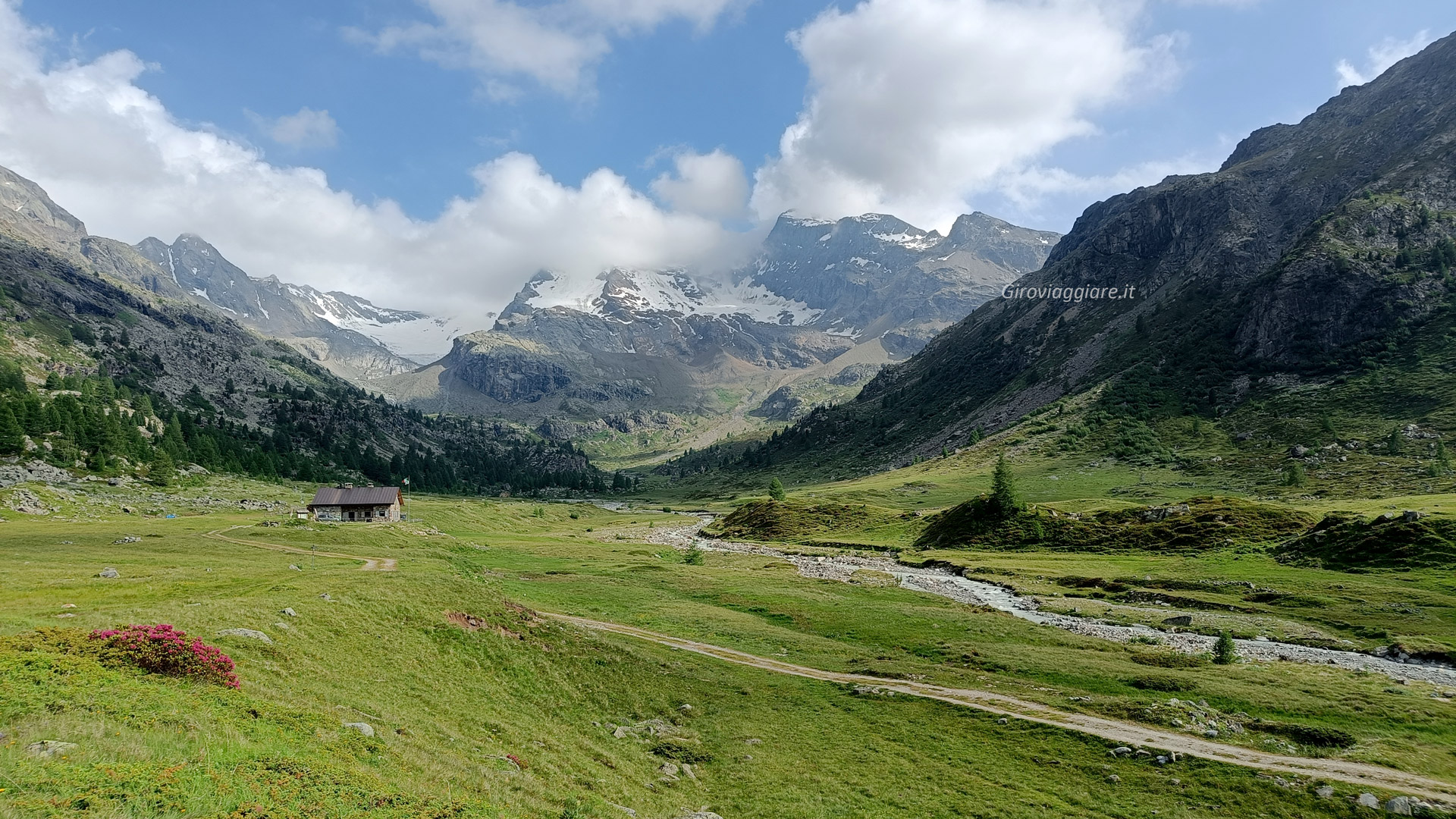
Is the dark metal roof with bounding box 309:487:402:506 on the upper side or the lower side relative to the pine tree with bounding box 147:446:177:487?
lower

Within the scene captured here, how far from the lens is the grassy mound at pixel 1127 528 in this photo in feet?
327

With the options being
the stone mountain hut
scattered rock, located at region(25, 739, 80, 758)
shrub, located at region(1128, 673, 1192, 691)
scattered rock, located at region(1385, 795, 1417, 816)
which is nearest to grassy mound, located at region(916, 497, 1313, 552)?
shrub, located at region(1128, 673, 1192, 691)

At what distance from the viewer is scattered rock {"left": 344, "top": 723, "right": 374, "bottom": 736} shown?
2447 centimetres

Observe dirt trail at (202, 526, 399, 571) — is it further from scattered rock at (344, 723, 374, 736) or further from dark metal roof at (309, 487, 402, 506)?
scattered rock at (344, 723, 374, 736)

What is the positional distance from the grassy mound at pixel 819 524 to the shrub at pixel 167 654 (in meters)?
128

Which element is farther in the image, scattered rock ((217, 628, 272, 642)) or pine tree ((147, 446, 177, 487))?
pine tree ((147, 446, 177, 487))

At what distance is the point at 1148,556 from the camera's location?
336 ft

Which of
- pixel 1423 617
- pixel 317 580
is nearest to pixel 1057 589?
pixel 1423 617

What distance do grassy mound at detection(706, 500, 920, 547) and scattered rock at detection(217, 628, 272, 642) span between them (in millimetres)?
123233

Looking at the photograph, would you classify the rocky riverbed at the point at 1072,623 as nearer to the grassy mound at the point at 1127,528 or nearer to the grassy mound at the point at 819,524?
the grassy mound at the point at 819,524

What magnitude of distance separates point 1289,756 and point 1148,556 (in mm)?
79811

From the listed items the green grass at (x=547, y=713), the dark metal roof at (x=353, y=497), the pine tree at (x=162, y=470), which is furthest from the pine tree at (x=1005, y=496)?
the pine tree at (x=162, y=470)

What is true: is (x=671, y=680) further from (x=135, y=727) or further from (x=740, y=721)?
(x=135, y=727)

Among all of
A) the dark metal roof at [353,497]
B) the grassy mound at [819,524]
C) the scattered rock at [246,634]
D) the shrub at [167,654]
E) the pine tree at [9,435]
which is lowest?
the grassy mound at [819,524]
